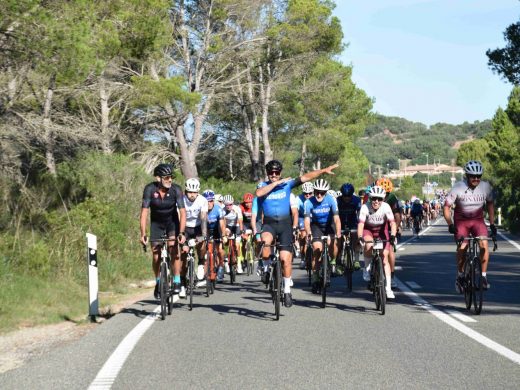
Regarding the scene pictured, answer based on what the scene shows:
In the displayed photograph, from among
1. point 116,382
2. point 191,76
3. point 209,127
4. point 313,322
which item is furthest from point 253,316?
point 209,127

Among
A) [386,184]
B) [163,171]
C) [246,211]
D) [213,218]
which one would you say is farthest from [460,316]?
[246,211]

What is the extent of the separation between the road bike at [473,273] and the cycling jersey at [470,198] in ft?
1.14

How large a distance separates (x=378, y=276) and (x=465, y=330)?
2178 millimetres

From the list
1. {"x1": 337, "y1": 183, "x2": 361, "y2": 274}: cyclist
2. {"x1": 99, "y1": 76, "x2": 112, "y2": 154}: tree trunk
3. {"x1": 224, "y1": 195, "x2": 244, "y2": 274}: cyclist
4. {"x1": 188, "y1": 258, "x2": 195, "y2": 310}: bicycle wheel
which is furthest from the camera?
{"x1": 99, "y1": 76, "x2": 112, "y2": 154}: tree trunk

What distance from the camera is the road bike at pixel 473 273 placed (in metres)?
11.3

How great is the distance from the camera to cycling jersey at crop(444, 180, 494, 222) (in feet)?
37.8

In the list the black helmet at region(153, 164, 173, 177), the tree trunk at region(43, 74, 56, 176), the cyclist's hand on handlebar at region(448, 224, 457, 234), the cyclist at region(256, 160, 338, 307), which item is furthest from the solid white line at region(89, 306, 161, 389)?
the tree trunk at region(43, 74, 56, 176)

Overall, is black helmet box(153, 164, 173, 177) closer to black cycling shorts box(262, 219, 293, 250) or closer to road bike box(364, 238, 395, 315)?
black cycling shorts box(262, 219, 293, 250)

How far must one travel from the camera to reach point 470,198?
1155 cm

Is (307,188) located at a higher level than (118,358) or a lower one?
higher

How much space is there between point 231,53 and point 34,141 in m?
13.4

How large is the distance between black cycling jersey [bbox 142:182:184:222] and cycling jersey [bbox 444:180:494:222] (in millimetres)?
3611

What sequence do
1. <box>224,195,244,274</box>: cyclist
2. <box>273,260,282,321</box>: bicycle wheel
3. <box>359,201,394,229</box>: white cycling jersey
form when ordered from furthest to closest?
<box>224,195,244,274</box>: cyclist
<box>359,201,394,229</box>: white cycling jersey
<box>273,260,282,321</box>: bicycle wheel

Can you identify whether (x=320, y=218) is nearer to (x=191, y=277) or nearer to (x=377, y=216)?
(x=377, y=216)
